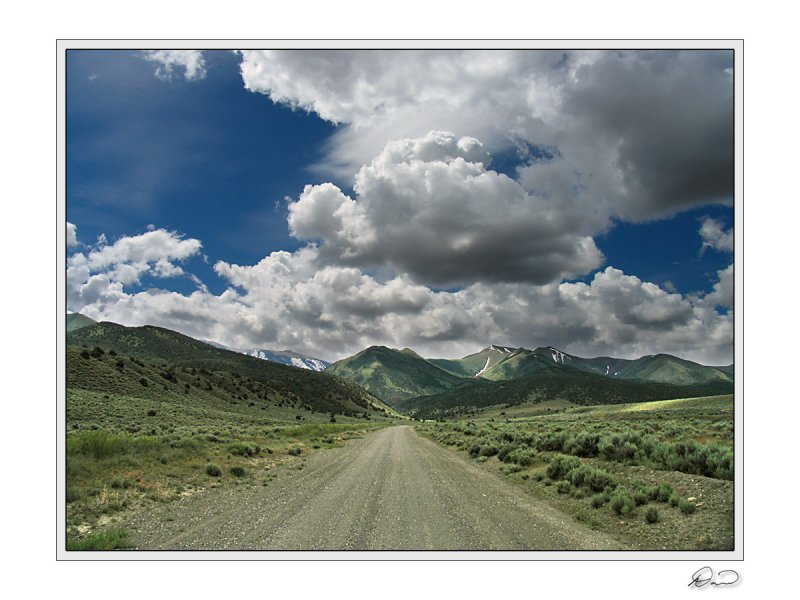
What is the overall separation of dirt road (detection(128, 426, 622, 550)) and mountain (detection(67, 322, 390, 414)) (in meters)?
78.3

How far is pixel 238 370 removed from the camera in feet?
395

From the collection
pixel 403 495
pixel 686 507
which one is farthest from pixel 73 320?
pixel 686 507

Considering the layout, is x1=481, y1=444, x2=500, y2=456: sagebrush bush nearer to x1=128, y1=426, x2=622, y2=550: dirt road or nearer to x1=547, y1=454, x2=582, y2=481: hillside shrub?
x1=547, y1=454, x2=582, y2=481: hillside shrub

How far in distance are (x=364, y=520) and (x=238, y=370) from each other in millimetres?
120566

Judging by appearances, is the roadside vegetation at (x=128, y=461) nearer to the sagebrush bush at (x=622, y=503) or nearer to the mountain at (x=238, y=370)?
the sagebrush bush at (x=622, y=503)

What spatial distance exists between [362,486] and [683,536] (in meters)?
8.78

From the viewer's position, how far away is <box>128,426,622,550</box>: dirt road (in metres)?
7.98

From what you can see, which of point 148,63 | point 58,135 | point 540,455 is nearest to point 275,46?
point 148,63

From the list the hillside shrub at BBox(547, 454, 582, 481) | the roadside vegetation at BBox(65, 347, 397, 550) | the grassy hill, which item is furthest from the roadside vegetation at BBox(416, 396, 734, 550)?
the grassy hill

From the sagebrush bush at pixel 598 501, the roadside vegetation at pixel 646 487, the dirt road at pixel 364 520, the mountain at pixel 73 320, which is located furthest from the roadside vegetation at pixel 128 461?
the sagebrush bush at pixel 598 501

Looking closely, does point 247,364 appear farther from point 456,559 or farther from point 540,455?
point 456,559
